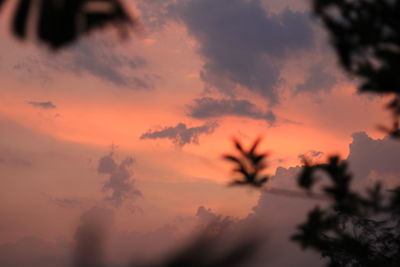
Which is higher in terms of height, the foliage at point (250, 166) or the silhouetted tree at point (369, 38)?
the silhouetted tree at point (369, 38)

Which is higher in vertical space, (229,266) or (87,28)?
(87,28)

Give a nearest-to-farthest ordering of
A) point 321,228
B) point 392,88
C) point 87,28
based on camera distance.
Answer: point 87,28 < point 392,88 < point 321,228

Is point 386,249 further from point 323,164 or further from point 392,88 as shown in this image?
point 392,88

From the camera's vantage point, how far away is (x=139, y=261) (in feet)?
1.81

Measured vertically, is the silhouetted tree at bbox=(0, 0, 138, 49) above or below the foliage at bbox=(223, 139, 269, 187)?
above

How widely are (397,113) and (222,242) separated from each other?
6.66 metres

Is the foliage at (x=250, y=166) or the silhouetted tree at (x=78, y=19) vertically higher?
the silhouetted tree at (x=78, y=19)

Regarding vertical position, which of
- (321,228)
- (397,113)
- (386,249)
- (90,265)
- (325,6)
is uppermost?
(325,6)

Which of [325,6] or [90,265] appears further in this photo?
[325,6]

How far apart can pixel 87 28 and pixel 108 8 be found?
31cm

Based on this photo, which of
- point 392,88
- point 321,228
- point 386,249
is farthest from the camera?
point 386,249

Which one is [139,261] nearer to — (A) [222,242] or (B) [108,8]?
(A) [222,242]

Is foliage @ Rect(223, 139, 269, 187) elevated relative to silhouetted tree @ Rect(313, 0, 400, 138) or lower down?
lower down

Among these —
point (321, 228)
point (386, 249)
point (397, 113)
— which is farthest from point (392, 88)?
point (386, 249)
